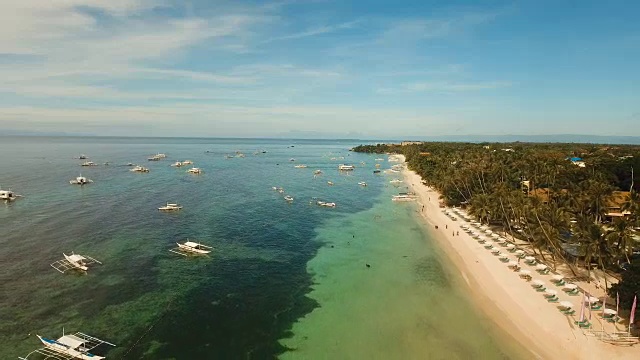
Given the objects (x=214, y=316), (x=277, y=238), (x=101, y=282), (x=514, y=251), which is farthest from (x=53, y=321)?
(x=514, y=251)

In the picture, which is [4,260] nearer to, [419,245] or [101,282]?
[101,282]

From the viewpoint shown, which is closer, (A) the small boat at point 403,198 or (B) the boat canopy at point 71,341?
(B) the boat canopy at point 71,341

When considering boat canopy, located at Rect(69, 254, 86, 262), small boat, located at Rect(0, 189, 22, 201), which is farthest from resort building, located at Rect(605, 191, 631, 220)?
small boat, located at Rect(0, 189, 22, 201)

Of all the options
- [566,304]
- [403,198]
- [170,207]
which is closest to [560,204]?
[566,304]

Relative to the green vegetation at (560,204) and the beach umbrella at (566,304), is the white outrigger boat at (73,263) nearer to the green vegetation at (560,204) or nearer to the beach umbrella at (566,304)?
the beach umbrella at (566,304)

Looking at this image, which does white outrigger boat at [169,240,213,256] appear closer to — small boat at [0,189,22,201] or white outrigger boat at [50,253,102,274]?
white outrigger boat at [50,253,102,274]

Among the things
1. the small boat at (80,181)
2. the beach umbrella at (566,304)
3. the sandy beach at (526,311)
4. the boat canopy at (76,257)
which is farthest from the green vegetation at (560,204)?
the small boat at (80,181)
